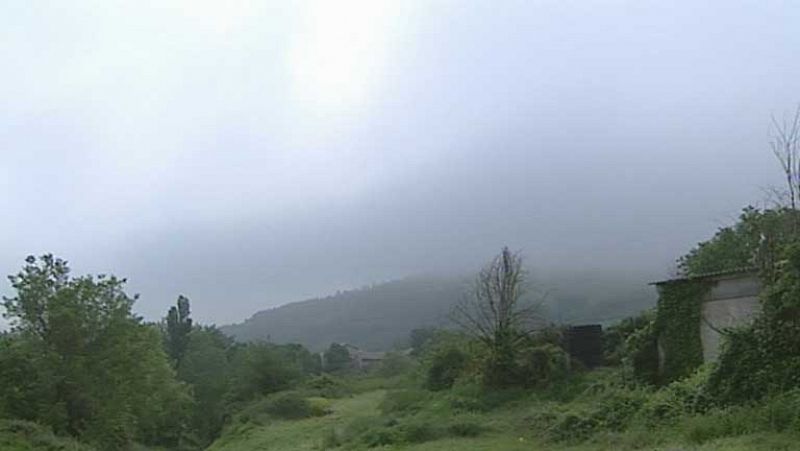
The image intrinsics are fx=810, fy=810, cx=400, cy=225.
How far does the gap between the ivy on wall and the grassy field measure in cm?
403

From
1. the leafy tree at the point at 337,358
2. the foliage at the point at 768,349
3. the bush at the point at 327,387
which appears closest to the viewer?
the foliage at the point at 768,349

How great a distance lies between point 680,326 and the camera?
2138cm

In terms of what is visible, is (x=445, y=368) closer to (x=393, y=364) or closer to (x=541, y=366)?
(x=541, y=366)

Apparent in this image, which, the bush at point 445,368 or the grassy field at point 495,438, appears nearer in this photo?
the grassy field at point 495,438

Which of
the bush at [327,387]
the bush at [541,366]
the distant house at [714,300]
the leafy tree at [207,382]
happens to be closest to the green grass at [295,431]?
the bush at [327,387]

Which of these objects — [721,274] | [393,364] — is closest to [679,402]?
[721,274]

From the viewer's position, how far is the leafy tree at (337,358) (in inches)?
2859

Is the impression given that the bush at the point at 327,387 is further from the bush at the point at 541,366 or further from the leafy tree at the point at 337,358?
the leafy tree at the point at 337,358

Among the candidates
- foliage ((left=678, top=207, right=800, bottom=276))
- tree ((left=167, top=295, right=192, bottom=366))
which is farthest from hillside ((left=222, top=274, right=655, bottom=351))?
foliage ((left=678, top=207, right=800, bottom=276))

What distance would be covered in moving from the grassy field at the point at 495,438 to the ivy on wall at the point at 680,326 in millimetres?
4027

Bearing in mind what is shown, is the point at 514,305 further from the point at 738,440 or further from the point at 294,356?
the point at 294,356

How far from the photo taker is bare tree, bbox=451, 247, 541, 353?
28969 millimetres

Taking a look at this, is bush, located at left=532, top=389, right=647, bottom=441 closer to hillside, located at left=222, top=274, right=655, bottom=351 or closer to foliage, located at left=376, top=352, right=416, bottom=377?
foliage, located at left=376, top=352, right=416, bottom=377

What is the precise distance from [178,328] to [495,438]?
52.3 metres
